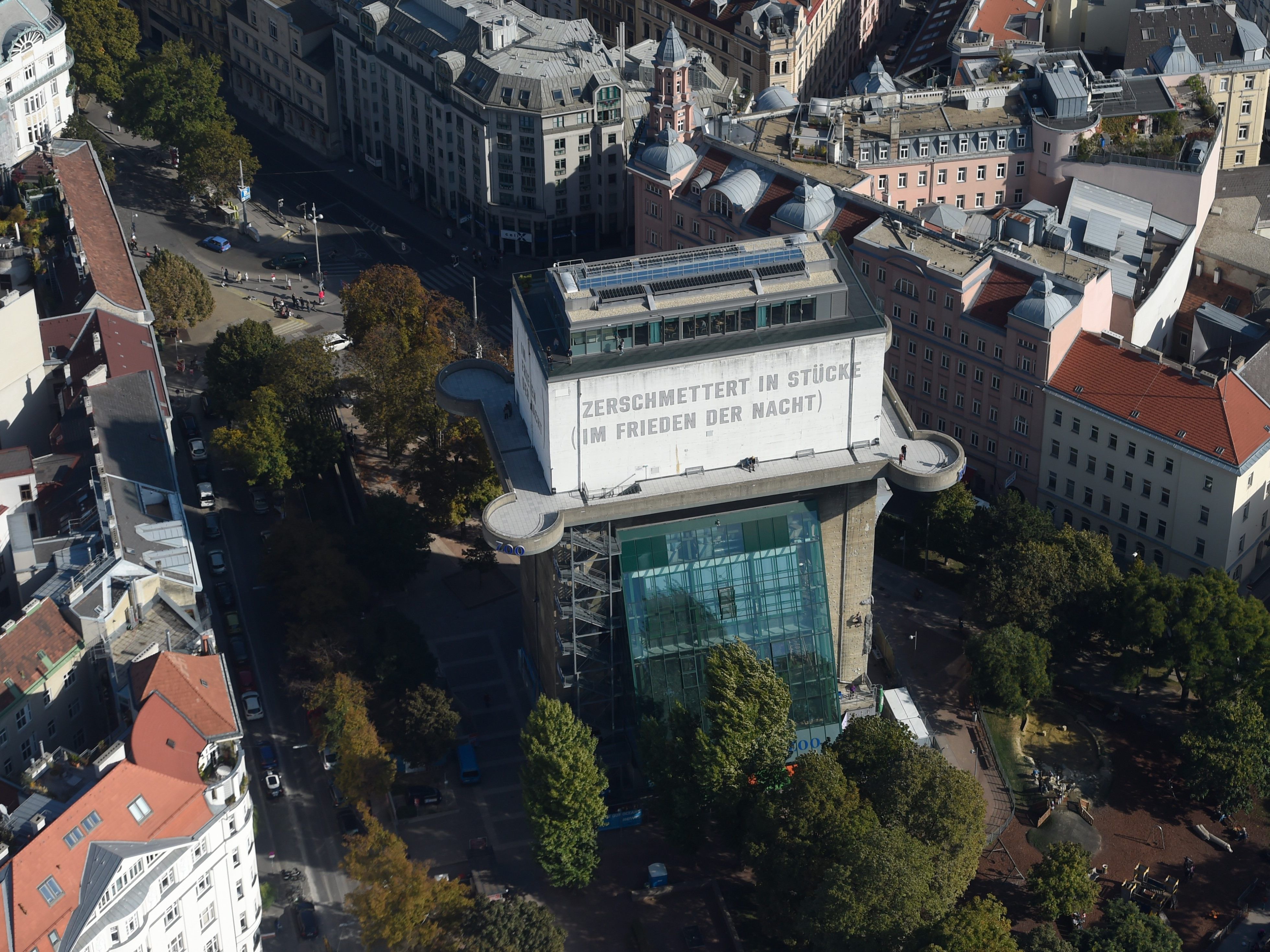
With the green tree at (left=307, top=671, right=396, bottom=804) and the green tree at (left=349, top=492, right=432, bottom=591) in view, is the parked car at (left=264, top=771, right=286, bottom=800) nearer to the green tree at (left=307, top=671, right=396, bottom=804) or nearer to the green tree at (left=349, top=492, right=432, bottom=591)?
the green tree at (left=307, top=671, right=396, bottom=804)

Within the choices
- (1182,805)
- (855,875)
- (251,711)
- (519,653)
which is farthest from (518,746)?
(1182,805)

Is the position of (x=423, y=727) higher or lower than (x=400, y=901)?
higher

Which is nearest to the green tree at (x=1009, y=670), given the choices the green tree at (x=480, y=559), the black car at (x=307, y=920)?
the green tree at (x=480, y=559)

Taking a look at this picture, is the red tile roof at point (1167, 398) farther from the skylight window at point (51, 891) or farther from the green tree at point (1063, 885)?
the skylight window at point (51, 891)

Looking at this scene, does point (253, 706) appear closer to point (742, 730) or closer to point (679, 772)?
point (679, 772)

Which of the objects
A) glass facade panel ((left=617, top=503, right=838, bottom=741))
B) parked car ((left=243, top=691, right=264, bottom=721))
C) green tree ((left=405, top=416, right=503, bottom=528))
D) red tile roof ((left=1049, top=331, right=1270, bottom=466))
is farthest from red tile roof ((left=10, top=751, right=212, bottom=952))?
red tile roof ((left=1049, top=331, right=1270, bottom=466))

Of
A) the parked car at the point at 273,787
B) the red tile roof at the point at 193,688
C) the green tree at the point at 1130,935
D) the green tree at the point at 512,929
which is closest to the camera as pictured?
the green tree at the point at 512,929

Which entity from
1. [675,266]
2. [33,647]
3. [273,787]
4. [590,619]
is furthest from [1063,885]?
[33,647]
